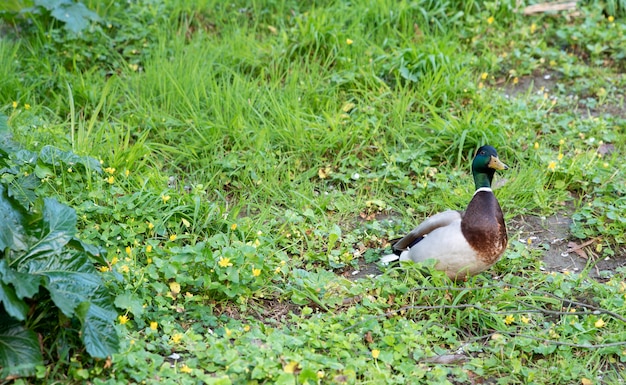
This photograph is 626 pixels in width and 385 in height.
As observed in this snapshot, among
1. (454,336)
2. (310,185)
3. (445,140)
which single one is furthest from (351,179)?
(454,336)

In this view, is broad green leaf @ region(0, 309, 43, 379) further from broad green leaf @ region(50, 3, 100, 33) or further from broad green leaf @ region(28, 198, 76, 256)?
broad green leaf @ region(50, 3, 100, 33)

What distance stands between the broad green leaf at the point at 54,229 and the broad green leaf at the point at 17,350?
288mm

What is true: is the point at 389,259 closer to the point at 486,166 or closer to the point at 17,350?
the point at 486,166

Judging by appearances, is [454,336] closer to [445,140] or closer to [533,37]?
[445,140]

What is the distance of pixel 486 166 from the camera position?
165 inches

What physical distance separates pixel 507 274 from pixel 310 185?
50.7 inches

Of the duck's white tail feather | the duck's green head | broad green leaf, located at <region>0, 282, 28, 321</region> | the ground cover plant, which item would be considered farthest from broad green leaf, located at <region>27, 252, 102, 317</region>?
the duck's green head

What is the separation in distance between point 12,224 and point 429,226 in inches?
78.4

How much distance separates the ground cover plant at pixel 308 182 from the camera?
3.37m

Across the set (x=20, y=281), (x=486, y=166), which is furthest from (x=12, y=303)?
(x=486, y=166)

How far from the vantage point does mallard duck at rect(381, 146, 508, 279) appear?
12.7 ft

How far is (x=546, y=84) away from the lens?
585cm

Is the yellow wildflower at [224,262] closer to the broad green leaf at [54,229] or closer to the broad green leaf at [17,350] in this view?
the broad green leaf at [54,229]

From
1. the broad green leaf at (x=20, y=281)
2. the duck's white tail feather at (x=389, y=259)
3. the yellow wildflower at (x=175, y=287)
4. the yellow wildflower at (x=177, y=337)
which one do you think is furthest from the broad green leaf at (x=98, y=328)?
the duck's white tail feather at (x=389, y=259)
